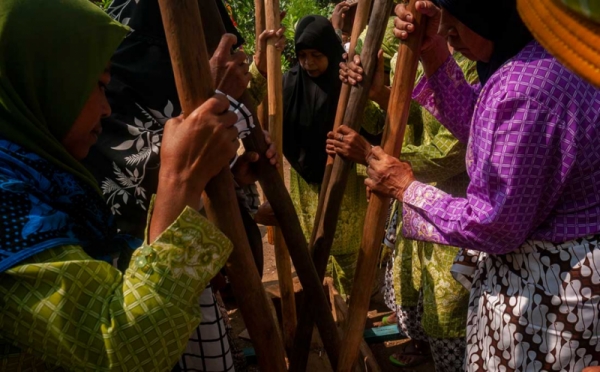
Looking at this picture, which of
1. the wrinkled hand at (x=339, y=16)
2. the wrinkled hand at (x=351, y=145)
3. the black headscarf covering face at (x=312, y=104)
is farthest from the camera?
the wrinkled hand at (x=339, y=16)

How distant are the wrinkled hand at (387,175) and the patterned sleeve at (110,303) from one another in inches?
34.0

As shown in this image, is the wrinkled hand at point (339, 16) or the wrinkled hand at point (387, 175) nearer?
the wrinkled hand at point (387, 175)

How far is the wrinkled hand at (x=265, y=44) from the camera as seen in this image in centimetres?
266

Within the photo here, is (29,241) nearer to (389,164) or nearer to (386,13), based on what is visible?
(389,164)

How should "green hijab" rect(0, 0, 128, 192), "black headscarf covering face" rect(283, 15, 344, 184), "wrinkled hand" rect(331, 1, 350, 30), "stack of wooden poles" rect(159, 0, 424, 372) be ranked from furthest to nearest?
"wrinkled hand" rect(331, 1, 350, 30)
"black headscarf covering face" rect(283, 15, 344, 184)
"stack of wooden poles" rect(159, 0, 424, 372)
"green hijab" rect(0, 0, 128, 192)

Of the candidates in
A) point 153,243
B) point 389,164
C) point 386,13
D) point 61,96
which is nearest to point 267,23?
point 386,13

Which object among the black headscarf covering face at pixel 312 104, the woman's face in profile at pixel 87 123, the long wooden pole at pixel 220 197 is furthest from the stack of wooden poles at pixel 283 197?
the black headscarf covering face at pixel 312 104

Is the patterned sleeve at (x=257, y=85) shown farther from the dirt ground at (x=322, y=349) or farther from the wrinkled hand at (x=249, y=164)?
the dirt ground at (x=322, y=349)

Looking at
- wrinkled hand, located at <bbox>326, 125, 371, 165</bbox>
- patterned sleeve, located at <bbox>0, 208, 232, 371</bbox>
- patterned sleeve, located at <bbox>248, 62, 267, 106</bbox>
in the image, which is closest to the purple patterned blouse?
wrinkled hand, located at <bbox>326, 125, 371, 165</bbox>

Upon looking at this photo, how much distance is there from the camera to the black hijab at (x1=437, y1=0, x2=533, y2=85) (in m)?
1.49

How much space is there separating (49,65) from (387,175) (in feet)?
3.76

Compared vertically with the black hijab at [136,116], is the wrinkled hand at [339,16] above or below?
above

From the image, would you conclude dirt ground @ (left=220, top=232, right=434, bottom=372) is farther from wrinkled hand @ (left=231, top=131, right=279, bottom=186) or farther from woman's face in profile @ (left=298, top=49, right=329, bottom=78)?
woman's face in profile @ (left=298, top=49, right=329, bottom=78)

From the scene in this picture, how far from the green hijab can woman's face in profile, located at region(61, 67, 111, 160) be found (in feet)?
0.09
